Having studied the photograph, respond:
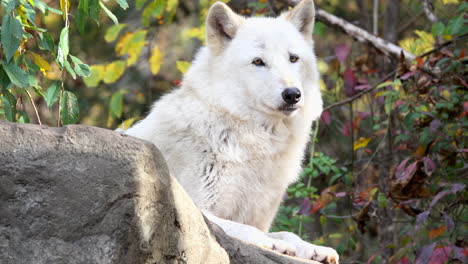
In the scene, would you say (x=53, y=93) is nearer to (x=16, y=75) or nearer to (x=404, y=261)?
(x=16, y=75)

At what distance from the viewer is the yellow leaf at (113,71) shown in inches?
271

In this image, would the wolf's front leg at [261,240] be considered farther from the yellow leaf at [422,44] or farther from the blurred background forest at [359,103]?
the yellow leaf at [422,44]

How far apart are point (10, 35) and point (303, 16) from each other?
8.20ft

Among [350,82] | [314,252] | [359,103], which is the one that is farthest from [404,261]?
[359,103]

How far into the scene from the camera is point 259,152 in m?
4.26

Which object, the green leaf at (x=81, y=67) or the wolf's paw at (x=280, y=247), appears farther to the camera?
the wolf's paw at (x=280, y=247)

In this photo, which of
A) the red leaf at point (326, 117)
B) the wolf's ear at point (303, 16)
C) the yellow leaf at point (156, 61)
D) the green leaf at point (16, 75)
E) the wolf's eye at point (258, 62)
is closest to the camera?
the green leaf at point (16, 75)

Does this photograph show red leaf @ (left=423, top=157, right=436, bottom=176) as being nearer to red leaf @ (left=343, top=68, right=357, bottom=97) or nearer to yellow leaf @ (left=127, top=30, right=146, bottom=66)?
red leaf @ (left=343, top=68, right=357, bottom=97)

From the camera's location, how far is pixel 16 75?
2.96m

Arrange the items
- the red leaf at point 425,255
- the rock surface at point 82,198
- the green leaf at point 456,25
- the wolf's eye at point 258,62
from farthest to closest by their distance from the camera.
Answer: the green leaf at point 456,25, the red leaf at point 425,255, the wolf's eye at point 258,62, the rock surface at point 82,198

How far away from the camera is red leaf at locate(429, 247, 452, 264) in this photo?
4.58 meters

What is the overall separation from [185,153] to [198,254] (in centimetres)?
159

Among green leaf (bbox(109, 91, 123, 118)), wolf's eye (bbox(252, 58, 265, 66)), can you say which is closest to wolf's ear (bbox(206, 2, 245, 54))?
wolf's eye (bbox(252, 58, 265, 66))

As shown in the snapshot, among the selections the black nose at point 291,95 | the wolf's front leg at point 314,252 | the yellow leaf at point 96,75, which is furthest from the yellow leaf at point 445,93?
the yellow leaf at point 96,75
